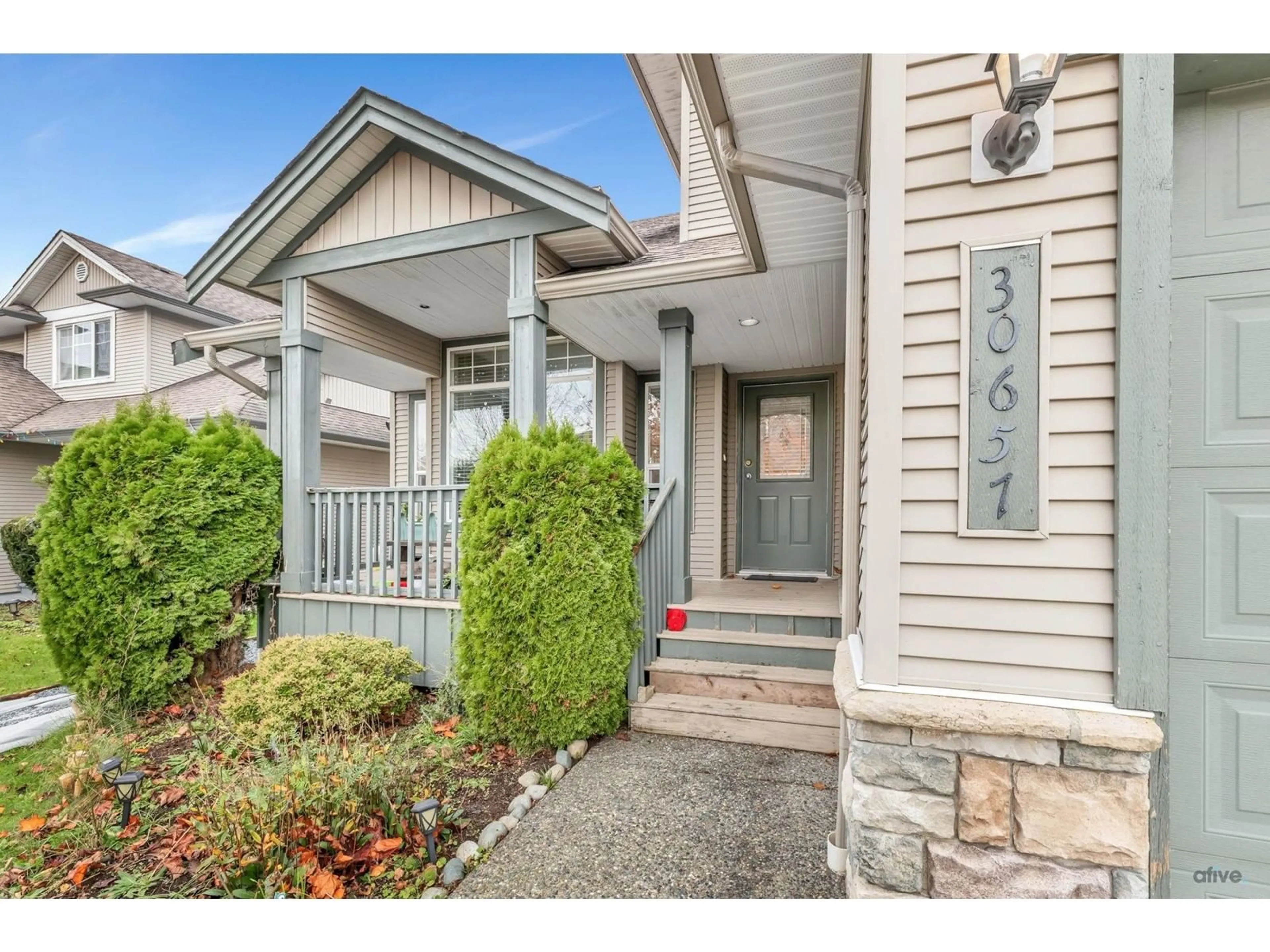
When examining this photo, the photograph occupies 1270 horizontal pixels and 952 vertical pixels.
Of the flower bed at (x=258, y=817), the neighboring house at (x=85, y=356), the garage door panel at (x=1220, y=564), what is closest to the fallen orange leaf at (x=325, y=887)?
the flower bed at (x=258, y=817)

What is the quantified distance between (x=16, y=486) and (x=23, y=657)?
19.3ft

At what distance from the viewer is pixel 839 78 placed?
215cm

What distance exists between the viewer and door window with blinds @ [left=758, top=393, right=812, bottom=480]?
583cm

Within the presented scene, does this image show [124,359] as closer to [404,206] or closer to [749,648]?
[404,206]

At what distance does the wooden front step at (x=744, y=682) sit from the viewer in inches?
129

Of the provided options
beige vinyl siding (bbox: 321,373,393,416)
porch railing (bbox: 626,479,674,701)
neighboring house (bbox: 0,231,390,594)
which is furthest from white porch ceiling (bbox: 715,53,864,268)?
beige vinyl siding (bbox: 321,373,393,416)

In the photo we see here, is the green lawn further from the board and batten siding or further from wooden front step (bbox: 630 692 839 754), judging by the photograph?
the board and batten siding

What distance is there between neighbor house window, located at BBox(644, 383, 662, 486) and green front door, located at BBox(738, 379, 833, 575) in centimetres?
92

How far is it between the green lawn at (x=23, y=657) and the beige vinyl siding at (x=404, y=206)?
3.85 m

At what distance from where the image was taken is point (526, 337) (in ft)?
13.3

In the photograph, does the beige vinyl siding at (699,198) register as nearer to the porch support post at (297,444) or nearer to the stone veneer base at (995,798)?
the porch support post at (297,444)

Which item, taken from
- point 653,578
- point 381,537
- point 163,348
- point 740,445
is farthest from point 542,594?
point 163,348
